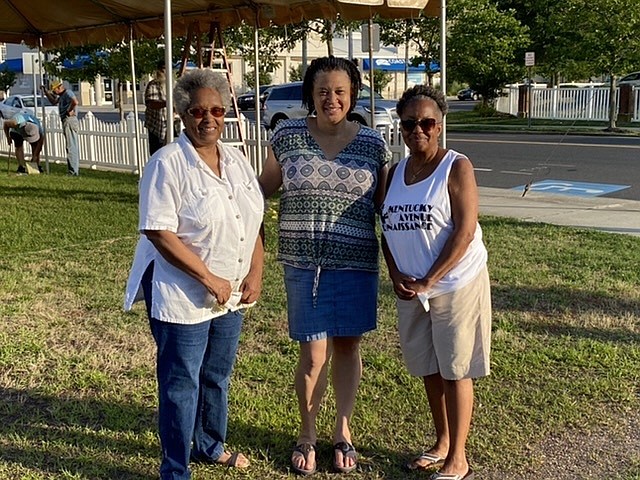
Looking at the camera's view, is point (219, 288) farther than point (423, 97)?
No

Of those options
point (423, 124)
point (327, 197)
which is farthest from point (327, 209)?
point (423, 124)

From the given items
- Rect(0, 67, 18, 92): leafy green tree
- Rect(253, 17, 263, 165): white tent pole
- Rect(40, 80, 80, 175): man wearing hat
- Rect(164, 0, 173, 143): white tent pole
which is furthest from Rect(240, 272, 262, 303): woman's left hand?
Rect(0, 67, 18, 92): leafy green tree

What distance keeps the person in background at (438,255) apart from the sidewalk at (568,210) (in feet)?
19.0

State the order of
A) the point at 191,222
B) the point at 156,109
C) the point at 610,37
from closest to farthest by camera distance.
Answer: the point at 191,222, the point at 156,109, the point at 610,37

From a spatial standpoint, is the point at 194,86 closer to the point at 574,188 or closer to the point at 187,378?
the point at 187,378

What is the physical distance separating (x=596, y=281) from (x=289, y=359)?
2939mm

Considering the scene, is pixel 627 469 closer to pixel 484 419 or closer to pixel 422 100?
pixel 484 419

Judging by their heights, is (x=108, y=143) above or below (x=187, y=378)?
above

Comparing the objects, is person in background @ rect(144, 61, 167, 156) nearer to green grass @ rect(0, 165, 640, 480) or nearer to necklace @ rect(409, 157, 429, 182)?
green grass @ rect(0, 165, 640, 480)

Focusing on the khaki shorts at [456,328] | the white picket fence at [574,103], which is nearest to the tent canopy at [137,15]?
the khaki shorts at [456,328]

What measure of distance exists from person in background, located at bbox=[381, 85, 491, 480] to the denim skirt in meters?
0.15

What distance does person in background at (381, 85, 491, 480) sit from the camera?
2898 millimetres

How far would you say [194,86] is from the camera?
2787 millimetres

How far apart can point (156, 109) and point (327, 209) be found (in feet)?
26.1
